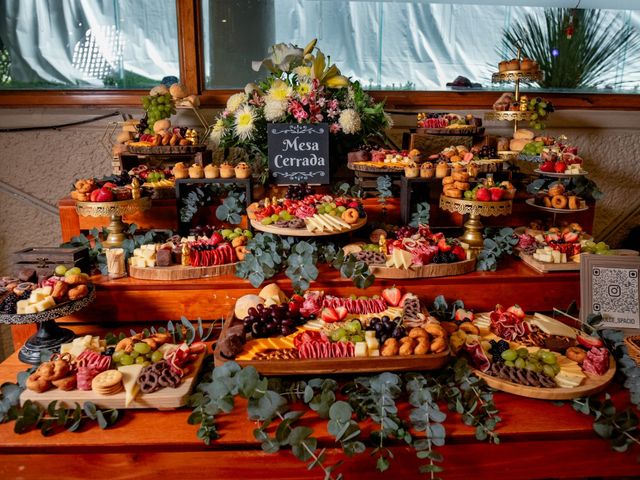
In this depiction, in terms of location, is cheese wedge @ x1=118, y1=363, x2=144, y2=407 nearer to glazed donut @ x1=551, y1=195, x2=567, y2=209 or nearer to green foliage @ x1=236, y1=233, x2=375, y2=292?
green foliage @ x1=236, y1=233, x2=375, y2=292

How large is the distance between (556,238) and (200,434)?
182 centimetres

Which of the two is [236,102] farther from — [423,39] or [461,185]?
[423,39]

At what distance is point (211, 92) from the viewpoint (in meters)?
3.75

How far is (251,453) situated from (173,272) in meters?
0.96

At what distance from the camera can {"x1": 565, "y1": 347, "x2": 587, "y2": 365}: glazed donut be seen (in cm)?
174

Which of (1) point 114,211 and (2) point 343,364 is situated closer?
(2) point 343,364

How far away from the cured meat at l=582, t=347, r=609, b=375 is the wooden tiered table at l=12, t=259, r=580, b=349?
0.54 metres

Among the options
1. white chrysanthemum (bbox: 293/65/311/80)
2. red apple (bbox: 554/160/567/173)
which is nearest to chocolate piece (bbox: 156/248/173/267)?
white chrysanthemum (bbox: 293/65/311/80)

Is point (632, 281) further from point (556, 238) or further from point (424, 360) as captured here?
point (424, 360)

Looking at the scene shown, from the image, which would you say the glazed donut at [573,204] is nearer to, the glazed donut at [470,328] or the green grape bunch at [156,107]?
the glazed donut at [470,328]

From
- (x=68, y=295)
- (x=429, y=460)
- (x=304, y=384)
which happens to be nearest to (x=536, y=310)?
(x=429, y=460)

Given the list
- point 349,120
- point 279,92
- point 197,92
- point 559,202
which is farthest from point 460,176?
A: point 197,92

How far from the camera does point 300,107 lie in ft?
8.96

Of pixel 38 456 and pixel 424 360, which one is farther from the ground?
pixel 424 360
